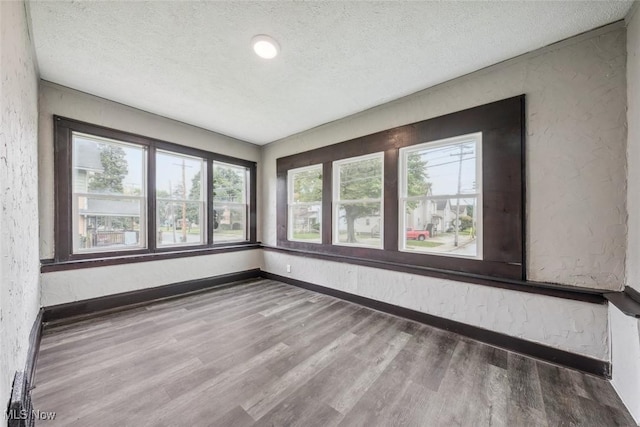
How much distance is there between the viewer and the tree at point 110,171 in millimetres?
3053

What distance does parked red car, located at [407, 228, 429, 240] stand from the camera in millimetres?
2822

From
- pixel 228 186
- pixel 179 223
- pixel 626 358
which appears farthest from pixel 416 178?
pixel 179 223

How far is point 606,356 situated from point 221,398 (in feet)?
9.46

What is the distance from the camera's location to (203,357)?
6.72 ft

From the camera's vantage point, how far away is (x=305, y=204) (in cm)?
412

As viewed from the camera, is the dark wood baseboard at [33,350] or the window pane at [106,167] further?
the window pane at [106,167]

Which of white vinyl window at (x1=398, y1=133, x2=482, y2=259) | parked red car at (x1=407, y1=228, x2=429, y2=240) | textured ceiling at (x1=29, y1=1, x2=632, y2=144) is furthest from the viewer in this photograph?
parked red car at (x1=407, y1=228, x2=429, y2=240)

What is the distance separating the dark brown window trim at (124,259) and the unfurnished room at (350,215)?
25mm

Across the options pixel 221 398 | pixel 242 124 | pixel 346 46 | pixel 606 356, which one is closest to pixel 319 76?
pixel 346 46

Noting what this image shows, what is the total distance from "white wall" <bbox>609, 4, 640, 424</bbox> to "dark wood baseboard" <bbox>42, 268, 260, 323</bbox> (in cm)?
448

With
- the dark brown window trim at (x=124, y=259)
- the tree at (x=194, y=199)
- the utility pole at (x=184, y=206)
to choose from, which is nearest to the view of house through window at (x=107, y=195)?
the dark brown window trim at (x=124, y=259)

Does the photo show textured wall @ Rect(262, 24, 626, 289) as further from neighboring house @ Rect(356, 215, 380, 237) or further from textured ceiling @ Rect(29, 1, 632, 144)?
neighboring house @ Rect(356, 215, 380, 237)

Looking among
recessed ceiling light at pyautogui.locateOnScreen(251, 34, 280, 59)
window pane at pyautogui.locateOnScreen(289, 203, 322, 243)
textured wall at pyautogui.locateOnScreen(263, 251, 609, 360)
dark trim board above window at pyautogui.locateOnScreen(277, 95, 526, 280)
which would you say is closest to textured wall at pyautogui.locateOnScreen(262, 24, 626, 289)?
dark trim board above window at pyautogui.locateOnScreen(277, 95, 526, 280)

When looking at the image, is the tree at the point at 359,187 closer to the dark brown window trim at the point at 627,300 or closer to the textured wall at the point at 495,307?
the textured wall at the point at 495,307
